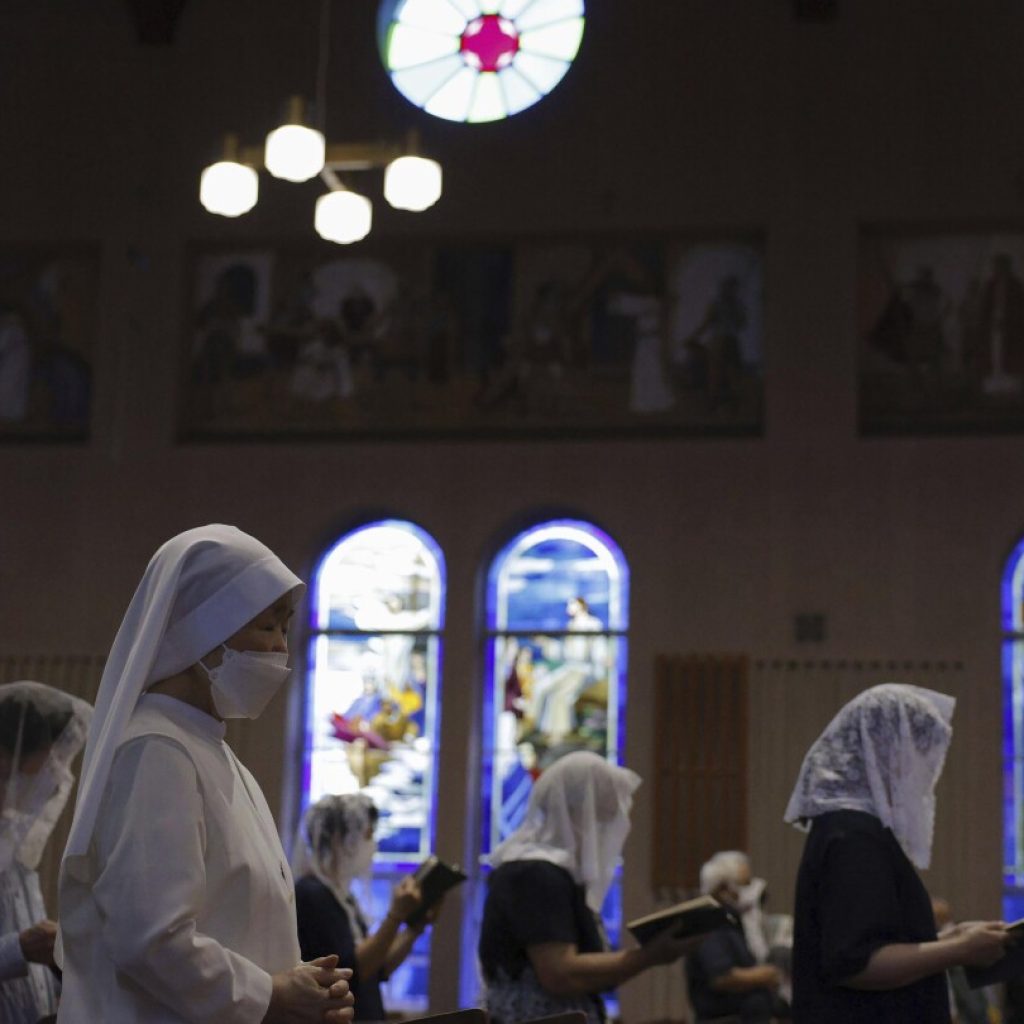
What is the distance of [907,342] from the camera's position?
35.4ft

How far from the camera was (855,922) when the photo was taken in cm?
304

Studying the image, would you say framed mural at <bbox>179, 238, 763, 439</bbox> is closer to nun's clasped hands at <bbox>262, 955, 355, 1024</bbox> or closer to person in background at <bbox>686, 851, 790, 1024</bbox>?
person in background at <bbox>686, 851, 790, 1024</bbox>

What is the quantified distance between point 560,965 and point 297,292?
842 cm

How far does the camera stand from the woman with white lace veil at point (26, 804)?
3.76 meters

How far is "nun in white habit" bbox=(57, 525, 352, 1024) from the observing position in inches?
87.6

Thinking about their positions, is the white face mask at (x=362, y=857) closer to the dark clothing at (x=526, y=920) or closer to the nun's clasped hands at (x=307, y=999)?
the dark clothing at (x=526, y=920)

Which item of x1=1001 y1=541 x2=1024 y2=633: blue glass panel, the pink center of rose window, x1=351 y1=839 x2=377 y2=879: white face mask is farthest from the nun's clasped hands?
the pink center of rose window

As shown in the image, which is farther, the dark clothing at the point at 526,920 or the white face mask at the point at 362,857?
the white face mask at the point at 362,857

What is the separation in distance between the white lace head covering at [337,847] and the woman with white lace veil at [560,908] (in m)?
0.77

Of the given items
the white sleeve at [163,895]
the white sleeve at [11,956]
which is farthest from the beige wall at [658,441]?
the white sleeve at [163,895]

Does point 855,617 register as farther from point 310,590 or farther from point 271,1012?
point 271,1012

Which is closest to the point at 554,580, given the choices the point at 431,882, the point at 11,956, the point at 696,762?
the point at 696,762

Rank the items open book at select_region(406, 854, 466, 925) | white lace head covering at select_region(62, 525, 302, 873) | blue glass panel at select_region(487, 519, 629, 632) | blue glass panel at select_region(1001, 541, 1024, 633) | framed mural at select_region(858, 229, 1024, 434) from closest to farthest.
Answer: white lace head covering at select_region(62, 525, 302, 873), open book at select_region(406, 854, 466, 925), blue glass panel at select_region(1001, 541, 1024, 633), framed mural at select_region(858, 229, 1024, 434), blue glass panel at select_region(487, 519, 629, 632)

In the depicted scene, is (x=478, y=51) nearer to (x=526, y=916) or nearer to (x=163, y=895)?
(x=526, y=916)
